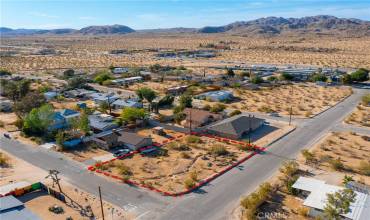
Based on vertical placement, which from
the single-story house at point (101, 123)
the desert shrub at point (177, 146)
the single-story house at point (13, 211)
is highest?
the single-story house at point (101, 123)

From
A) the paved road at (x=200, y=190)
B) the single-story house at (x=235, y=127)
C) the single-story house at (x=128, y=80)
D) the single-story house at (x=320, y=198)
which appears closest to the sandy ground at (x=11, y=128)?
the paved road at (x=200, y=190)

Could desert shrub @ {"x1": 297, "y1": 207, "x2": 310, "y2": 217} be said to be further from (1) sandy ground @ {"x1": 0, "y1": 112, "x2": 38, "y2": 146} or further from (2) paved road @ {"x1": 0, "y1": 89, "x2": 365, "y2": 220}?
(1) sandy ground @ {"x1": 0, "y1": 112, "x2": 38, "y2": 146}

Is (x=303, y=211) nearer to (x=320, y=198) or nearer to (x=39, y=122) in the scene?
(x=320, y=198)

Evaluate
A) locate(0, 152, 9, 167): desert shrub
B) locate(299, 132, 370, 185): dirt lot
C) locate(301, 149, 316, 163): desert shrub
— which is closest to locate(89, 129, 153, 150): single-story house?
locate(0, 152, 9, 167): desert shrub

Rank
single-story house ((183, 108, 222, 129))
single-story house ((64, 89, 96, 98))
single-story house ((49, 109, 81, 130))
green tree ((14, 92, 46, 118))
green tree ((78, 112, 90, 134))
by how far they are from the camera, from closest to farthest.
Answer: green tree ((78, 112, 90, 134)) < single-story house ((183, 108, 222, 129)) < single-story house ((49, 109, 81, 130)) < green tree ((14, 92, 46, 118)) < single-story house ((64, 89, 96, 98))

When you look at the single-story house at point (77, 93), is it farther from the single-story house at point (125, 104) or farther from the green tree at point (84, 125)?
the green tree at point (84, 125)

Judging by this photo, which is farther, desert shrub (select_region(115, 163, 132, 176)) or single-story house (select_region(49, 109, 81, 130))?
single-story house (select_region(49, 109, 81, 130))
